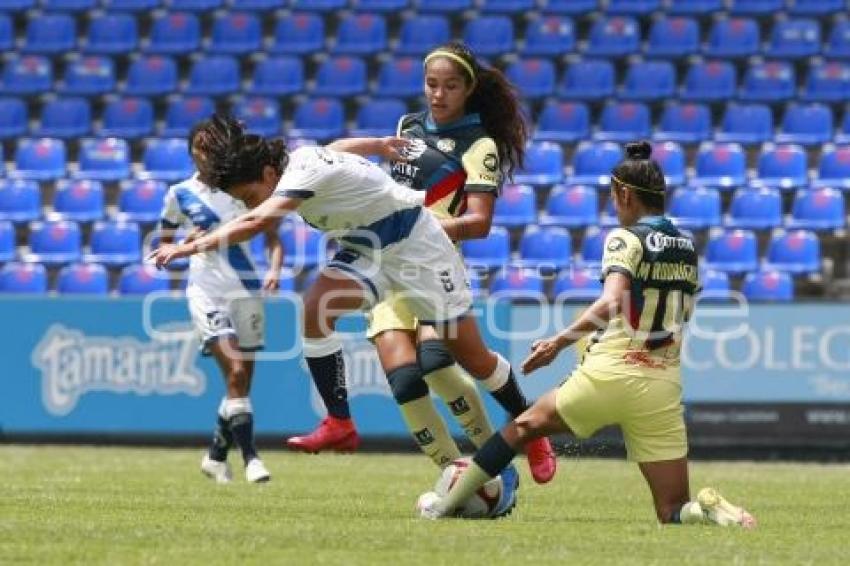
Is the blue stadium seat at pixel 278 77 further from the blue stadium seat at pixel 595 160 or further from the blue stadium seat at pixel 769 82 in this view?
the blue stadium seat at pixel 769 82

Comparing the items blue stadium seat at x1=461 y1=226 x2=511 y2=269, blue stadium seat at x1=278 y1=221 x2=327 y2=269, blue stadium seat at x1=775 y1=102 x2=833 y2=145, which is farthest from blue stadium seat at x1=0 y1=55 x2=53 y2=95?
blue stadium seat at x1=775 y1=102 x2=833 y2=145

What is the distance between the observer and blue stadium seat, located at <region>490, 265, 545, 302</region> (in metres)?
17.7

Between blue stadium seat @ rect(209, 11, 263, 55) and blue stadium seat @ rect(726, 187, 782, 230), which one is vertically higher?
blue stadium seat @ rect(209, 11, 263, 55)

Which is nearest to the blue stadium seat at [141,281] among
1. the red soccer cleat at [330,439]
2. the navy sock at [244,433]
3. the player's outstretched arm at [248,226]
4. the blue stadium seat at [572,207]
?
the blue stadium seat at [572,207]

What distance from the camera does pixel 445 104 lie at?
946 centimetres

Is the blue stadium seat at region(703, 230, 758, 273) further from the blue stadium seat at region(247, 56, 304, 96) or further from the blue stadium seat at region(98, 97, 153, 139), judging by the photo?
the blue stadium seat at region(98, 97, 153, 139)

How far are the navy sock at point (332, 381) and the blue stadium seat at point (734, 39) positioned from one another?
12.3 metres

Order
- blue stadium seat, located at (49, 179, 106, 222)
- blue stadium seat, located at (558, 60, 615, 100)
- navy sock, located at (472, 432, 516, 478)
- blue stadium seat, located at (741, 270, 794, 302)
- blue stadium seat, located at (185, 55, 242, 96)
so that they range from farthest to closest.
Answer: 1. blue stadium seat, located at (185, 55, 242, 96)
2. blue stadium seat, located at (558, 60, 615, 100)
3. blue stadium seat, located at (49, 179, 106, 222)
4. blue stadium seat, located at (741, 270, 794, 302)
5. navy sock, located at (472, 432, 516, 478)

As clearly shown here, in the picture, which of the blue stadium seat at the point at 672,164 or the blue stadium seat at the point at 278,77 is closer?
the blue stadium seat at the point at 672,164

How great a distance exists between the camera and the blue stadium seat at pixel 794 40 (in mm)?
21156

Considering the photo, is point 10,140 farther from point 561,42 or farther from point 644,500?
point 644,500

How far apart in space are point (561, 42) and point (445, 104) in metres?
12.6

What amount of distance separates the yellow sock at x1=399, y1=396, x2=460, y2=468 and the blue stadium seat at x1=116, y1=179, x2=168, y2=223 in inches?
425

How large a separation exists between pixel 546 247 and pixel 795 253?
94.6 inches
